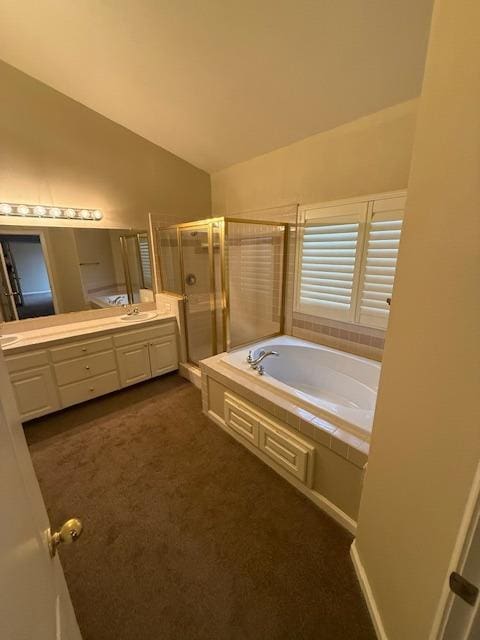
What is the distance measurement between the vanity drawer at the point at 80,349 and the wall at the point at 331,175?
72.5 inches

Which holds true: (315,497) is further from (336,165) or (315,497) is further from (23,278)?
(23,278)

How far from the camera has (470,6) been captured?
576 millimetres

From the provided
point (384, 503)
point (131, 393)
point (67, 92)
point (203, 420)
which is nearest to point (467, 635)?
point (384, 503)

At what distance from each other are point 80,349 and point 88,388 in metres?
0.40

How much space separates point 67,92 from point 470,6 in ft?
9.63

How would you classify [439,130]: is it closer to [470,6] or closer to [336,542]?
[470,6]

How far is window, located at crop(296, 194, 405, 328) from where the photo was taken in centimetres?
192

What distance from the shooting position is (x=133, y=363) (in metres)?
2.74

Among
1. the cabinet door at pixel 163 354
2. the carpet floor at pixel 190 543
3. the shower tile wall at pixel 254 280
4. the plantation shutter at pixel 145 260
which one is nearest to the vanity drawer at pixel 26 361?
the carpet floor at pixel 190 543

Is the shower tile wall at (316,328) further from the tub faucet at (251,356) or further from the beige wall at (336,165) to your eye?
the tub faucet at (251,356)

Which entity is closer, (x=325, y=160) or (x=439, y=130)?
(x=439, y=130)

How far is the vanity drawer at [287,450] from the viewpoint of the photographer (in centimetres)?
156

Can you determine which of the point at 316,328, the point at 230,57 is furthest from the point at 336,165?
the point at 316,328

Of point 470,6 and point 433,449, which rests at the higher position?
point 470,6
